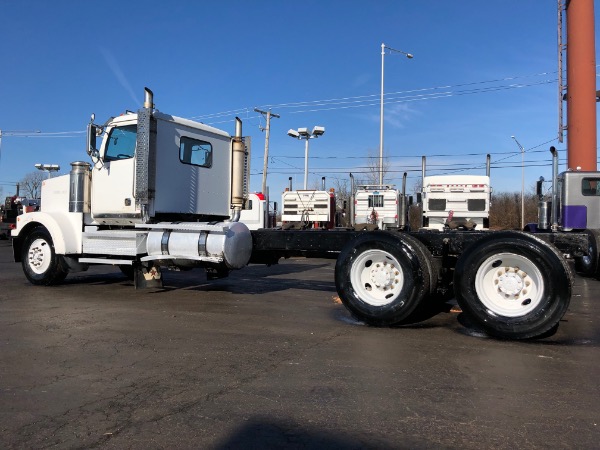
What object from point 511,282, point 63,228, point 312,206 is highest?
point 312,206

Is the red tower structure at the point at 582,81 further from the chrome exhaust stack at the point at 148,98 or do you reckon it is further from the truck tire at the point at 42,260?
the truck tire at the point at 42,260

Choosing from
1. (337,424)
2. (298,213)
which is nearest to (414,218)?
(298,213)

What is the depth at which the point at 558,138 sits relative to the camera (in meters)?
22.9

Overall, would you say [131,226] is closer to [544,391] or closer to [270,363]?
[270,363]

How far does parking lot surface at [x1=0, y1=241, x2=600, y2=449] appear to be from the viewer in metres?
3.30

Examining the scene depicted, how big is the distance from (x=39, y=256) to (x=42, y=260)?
10 cm

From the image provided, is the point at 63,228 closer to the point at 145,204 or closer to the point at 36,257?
the point at 36,257

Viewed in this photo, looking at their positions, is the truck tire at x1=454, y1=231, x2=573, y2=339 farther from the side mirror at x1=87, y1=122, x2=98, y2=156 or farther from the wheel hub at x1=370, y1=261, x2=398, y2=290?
the side mirror at x1=87, y1=122, x2=98, y2=156

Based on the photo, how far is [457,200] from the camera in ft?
61.1

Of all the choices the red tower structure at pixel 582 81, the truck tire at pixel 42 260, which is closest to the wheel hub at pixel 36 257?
the truck tire at pixel 42 260

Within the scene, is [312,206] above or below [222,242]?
above

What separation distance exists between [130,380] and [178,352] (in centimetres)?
96

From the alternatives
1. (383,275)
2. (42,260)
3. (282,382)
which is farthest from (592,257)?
(42,260)

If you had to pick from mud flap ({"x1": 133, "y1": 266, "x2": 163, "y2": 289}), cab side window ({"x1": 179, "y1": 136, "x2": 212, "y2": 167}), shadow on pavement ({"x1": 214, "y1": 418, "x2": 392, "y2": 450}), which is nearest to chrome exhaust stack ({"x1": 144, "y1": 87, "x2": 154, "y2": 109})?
cab side window ({"x1": 179, "y1": 136, "x2": 212, "y2": 167})
